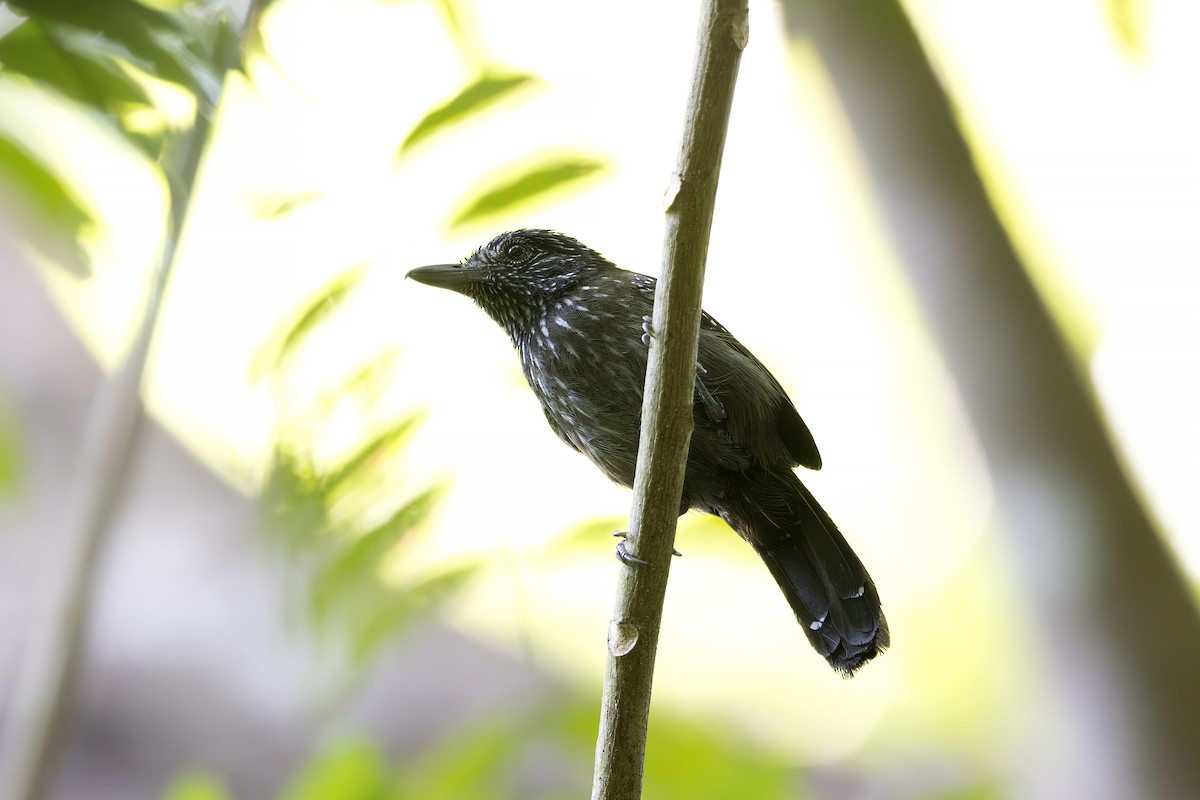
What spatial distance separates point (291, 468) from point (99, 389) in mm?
1452

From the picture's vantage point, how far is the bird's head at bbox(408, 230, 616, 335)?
1.43m

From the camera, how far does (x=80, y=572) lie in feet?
5.50

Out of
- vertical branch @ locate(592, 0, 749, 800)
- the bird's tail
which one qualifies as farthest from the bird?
vertical branch @ locate(592, 0, 749, 800)

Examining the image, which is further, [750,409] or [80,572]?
[80,572]

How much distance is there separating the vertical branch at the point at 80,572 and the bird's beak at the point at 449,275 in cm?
44

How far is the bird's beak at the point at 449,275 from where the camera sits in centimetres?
141

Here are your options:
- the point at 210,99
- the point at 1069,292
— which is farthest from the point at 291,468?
the point at 1069,292

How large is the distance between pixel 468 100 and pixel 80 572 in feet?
3.57

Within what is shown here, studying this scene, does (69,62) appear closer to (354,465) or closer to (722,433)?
(354,465)

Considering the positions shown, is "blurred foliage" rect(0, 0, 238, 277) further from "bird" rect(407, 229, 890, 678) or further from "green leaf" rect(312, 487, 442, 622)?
"green leaf" rect(312, 487, 442, 622)

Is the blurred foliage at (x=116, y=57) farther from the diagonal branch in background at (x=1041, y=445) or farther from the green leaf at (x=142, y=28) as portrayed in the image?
the diagonal branch in background at (x=1041, y=445)

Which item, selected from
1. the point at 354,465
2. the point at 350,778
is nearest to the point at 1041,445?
the point at 354,465

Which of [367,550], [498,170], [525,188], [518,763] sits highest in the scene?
[498,170]

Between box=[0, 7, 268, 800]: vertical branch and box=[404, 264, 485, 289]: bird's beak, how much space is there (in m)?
0.44
